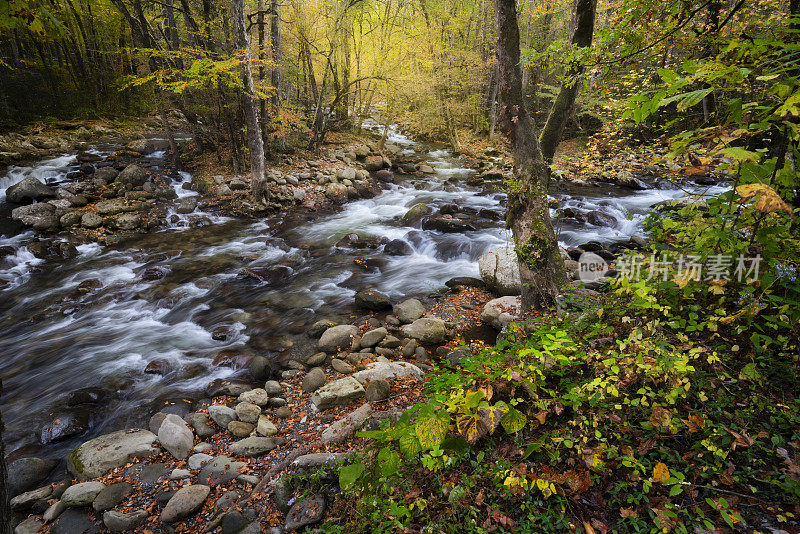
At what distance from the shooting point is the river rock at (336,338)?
261 inches

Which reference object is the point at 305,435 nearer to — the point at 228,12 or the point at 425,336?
the point at 425,336

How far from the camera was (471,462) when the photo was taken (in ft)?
9.05

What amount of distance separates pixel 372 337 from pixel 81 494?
4.20 meters

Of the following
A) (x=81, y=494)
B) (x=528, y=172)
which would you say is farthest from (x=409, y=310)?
(x=81, y=494)

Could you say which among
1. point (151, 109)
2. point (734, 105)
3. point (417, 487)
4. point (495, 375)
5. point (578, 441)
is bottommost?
point (417, 487)

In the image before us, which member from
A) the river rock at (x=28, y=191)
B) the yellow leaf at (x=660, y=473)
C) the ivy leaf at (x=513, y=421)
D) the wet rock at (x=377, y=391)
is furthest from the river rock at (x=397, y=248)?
the river rock at (x=28, y=191)

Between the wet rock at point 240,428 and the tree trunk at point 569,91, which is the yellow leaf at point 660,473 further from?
the wet rock at point 240,428

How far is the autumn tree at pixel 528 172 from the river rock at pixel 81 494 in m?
5.74

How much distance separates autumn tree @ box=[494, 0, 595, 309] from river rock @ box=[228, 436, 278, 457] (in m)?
4.02

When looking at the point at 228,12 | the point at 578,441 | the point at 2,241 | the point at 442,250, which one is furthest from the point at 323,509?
the point at 228,12

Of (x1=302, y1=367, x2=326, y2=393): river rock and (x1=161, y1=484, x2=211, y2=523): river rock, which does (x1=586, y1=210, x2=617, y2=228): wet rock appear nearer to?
(x1=302, y1=367, x2=326, y2=393): river rock

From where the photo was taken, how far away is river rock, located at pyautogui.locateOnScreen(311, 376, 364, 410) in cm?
500

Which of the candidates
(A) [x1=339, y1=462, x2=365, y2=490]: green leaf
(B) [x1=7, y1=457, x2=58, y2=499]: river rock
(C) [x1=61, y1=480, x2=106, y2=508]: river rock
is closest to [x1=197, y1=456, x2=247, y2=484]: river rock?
(C) [x1=61, y1=480, x2=106, y2=508]: river rock

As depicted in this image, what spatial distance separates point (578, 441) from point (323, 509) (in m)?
2.16
